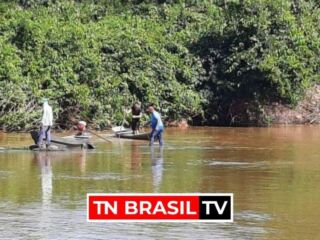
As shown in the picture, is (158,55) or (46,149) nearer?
(46,149)

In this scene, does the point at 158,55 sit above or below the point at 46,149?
above

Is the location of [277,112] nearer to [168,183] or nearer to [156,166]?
[156,166]

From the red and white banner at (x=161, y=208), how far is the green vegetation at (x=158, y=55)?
71.7ft

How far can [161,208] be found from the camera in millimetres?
12055

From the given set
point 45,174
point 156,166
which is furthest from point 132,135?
point 45,174

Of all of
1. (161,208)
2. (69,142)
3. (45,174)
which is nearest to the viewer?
(161,208)

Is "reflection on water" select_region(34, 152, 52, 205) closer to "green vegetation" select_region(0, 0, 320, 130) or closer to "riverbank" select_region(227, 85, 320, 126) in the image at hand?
"green vegetation" select_region(0, 0, 320, 130)

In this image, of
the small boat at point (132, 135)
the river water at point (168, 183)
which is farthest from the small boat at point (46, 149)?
the small boat at point (132, 135)

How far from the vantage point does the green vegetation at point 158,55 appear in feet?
120

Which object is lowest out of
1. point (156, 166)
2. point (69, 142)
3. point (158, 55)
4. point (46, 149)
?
point (156, 166)

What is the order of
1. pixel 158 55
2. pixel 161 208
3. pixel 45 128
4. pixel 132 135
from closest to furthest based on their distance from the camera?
pixel 161 208
pixel 45 128
pixel 132 135
pixel 158 55

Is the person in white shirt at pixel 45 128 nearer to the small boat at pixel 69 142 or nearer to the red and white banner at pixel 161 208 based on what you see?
the small boat at pixel 69 142

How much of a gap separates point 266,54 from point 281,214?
86.7 feet

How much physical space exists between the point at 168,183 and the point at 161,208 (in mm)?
6652
